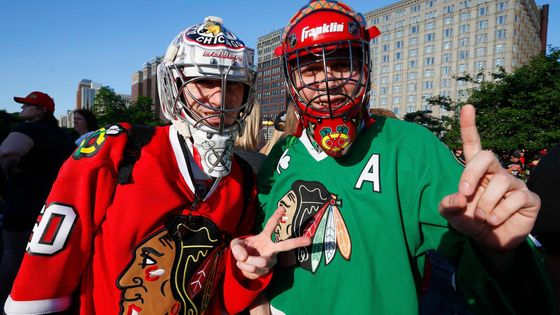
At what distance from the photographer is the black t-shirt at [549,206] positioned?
5.19ft

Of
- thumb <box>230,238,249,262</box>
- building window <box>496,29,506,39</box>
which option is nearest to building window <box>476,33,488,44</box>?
building window <box>496,29,506,39</box>

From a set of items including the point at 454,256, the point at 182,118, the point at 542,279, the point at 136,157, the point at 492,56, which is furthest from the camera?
the point at 492,56

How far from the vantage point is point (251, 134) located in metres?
3.13

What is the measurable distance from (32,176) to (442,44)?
76.4 metres

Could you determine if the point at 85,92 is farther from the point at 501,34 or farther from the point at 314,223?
the point at 314,223

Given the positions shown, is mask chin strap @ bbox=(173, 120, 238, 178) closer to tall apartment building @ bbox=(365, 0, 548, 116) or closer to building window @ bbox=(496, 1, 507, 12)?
tall apartment building @ bbox=(365, 0, 548, 116)

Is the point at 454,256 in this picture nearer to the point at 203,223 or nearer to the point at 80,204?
the point at 203,223

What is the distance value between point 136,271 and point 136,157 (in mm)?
480

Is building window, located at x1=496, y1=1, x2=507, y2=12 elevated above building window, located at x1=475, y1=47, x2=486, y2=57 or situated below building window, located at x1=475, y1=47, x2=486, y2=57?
above

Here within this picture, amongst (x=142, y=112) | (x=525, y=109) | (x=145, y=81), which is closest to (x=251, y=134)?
(x=525, y=109)

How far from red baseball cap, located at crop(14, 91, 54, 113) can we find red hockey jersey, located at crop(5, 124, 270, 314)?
10.5 ft

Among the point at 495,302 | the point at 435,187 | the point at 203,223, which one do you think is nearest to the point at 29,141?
the point at 203,223

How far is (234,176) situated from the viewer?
5.72ft

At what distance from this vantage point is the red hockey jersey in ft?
4.41
